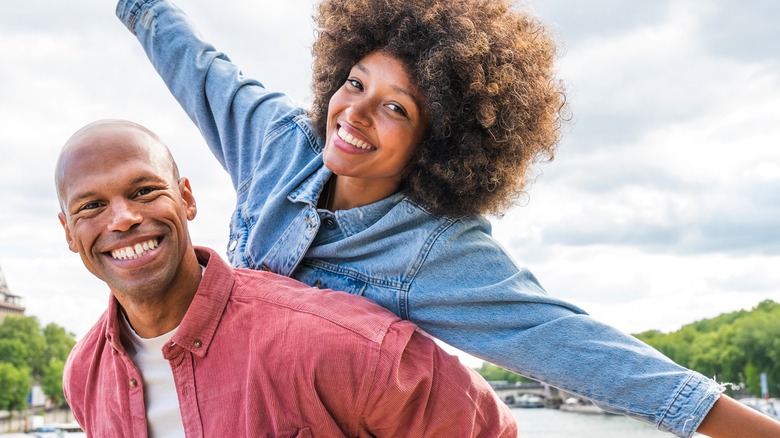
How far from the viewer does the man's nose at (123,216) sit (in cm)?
218

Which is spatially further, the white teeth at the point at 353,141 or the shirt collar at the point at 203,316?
the white teeth at the point at 353,141

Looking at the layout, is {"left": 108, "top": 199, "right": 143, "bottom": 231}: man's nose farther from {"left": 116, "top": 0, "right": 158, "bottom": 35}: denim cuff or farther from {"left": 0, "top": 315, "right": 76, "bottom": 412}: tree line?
{"left": 0, "top": 315, "right": 76, "bottom": 412}: tree line

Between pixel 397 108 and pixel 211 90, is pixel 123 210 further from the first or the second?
pixel 211 90

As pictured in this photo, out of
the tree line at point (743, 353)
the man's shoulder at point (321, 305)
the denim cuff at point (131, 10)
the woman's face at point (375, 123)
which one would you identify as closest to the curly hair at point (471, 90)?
the woman's face at point (375, 123)

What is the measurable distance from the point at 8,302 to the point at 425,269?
231 ft

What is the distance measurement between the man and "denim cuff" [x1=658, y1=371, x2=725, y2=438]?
483 mm

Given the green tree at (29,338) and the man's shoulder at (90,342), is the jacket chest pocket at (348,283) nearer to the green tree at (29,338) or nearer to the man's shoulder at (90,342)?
the man's shoulder at (90,342)

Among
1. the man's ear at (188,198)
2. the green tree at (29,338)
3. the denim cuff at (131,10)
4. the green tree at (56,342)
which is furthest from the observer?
the green tree at (56,342)

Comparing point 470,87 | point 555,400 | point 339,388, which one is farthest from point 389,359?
point 555,400

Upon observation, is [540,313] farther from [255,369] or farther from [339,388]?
[255,369]

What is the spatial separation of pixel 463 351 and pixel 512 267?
26cm

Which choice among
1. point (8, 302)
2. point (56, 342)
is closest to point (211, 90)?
point (56, 342)

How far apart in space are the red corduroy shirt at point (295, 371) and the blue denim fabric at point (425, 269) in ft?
0.45

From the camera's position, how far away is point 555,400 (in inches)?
2724
